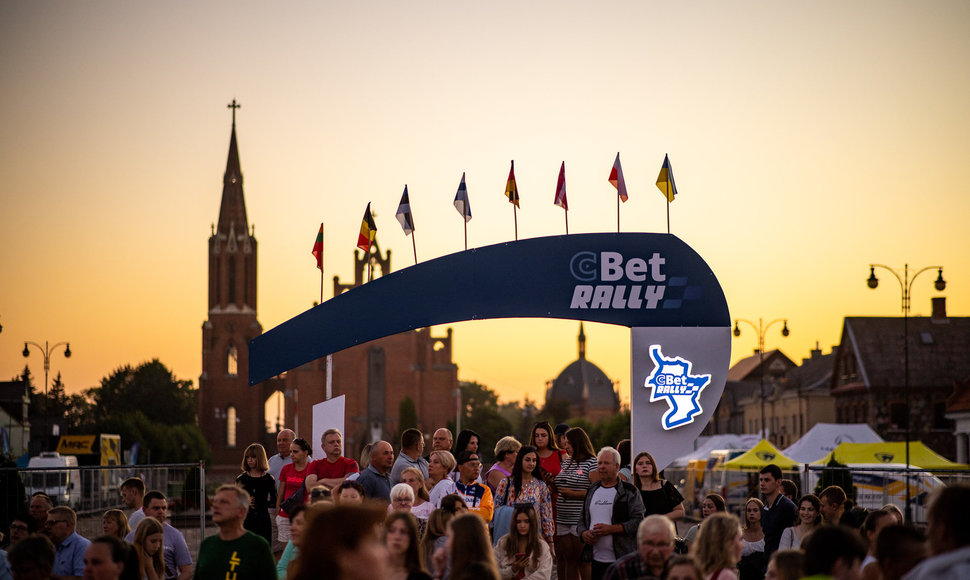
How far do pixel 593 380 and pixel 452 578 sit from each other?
14354cm

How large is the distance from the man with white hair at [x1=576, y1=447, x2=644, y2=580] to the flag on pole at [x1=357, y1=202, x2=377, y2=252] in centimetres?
755

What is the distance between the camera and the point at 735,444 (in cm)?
5197

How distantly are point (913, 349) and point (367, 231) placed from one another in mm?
54656

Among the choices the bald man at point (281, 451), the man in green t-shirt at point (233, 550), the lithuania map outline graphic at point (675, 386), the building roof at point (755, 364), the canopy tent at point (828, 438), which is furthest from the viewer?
the building roof at point (755, 364)

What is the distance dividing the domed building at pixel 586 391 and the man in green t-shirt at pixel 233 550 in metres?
140

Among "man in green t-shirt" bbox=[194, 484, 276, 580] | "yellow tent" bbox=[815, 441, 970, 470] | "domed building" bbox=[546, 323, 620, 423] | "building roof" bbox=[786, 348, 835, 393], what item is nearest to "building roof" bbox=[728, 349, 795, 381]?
"building roof" bbox=[786, 348, 835, 393]

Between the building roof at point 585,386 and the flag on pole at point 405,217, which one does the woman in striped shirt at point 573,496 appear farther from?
the building roof at point 585,386

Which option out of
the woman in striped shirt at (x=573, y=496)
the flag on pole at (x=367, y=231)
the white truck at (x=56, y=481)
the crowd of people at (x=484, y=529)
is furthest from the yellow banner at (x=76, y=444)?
the woman in striped shirt at (x=573, y=496)

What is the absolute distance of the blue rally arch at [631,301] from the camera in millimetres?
15039

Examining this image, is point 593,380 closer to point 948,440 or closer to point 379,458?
point 948,440

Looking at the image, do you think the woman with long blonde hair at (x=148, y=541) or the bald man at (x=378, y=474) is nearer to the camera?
the woman with long blonde hair at (x=148, y=541)

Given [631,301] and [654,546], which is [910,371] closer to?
[631,301]

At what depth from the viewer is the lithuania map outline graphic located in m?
15.0

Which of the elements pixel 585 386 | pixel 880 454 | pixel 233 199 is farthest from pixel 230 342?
pixel 585 386
